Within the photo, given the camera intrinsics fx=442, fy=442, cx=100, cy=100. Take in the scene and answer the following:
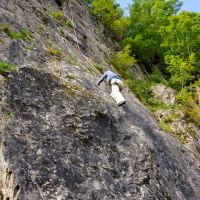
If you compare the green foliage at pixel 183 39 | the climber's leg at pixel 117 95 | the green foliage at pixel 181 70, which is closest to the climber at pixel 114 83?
the climber's leg at pixel 117 95

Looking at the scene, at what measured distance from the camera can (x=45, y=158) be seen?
1030cm

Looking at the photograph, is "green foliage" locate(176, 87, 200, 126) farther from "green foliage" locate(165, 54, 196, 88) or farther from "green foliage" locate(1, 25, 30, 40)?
"green foliage" locate(1, 25, 30, 40)

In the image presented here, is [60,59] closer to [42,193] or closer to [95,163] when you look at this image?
[95,163]

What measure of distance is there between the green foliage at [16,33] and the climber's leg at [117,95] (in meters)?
3.74

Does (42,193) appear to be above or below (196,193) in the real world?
below

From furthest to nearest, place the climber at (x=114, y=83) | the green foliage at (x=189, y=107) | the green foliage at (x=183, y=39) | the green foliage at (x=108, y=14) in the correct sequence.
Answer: the green foliage at (x=183, y=39) < the green foliage at (x=108, y=14) < the green foliage at (x=189, y=107) < the climber at (x=114, y=83)

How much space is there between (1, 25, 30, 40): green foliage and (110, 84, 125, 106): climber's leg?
12.3 feet

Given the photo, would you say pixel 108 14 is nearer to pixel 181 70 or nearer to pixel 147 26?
pixel 181 70

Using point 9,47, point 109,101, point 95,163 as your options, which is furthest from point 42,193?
point 9,47

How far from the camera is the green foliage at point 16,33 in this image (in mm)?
15680

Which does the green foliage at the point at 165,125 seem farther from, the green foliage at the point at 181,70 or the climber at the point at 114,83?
the green foliage at the point at 181,70

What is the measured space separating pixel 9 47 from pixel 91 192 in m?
6.70

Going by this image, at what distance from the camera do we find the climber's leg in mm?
14930

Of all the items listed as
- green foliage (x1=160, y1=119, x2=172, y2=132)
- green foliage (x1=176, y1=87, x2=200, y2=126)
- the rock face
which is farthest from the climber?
green foliage (x1=176, y1=87, x2=200, y2=126)
